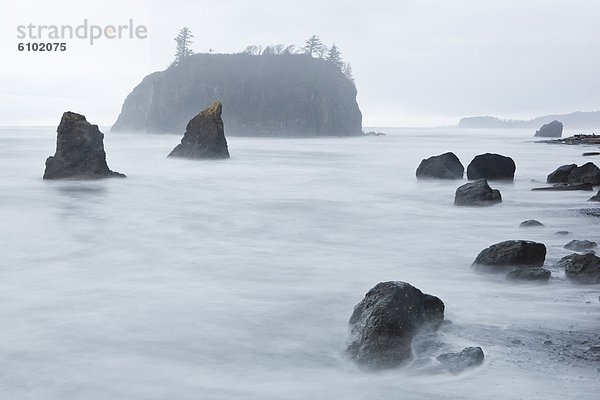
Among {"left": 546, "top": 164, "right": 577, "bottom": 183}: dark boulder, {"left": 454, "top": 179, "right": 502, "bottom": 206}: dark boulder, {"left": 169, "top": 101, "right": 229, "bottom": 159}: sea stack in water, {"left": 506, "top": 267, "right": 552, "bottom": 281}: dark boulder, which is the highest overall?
{"left": 169, "top": 101, "right": 229, "bottom": 159}: sea stack in water

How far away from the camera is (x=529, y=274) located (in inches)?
319

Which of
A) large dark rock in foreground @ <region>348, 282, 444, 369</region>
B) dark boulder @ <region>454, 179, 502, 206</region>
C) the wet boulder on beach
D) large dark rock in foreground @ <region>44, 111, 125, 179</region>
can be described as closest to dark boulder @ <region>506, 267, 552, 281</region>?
the wet boulder on beach

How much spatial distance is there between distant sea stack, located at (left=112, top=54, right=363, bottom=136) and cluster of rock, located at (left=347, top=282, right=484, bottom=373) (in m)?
102

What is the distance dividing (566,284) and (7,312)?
282 inches

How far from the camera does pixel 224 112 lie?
110312mm

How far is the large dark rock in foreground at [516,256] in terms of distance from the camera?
870 cm

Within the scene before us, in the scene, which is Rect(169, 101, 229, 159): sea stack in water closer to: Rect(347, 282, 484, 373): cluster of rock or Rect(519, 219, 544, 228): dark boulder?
Rect(519, 219, 544, 228): dark boulder

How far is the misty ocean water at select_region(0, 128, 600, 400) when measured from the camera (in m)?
5.20

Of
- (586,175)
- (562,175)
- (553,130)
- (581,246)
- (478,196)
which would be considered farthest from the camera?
(553,130)

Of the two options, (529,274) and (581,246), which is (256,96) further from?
(529,274)

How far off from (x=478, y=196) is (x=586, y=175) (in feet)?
18.9

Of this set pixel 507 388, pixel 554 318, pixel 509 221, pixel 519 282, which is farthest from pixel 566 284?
pixel 509 221

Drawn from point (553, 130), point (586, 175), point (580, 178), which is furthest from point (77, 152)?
point (553, 130)

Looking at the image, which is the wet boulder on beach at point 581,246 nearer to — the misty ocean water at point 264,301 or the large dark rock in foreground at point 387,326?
the misty ocean water at point 264,301
